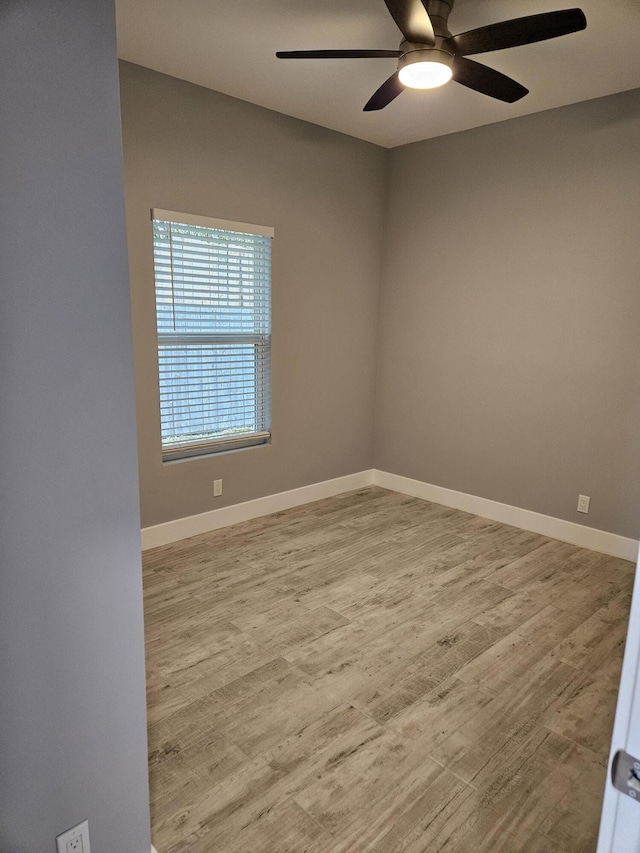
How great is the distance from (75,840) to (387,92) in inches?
119

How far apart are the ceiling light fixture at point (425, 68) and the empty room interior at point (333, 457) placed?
30 cm

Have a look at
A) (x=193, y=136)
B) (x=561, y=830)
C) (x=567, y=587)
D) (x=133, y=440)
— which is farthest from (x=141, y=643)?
(x=193, y=136)

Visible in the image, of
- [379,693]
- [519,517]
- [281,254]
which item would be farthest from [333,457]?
[379,693]

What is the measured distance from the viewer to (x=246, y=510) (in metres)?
3.90

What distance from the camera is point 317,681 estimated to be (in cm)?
221

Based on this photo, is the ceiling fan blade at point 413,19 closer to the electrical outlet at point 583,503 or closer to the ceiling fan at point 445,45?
the ceiling fan at point 445,45

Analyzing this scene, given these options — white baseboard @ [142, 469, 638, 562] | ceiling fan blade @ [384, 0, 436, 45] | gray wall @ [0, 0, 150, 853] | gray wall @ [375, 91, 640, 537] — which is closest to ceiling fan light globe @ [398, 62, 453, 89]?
ceiling fan blade @ [384, 0, 436, 45]

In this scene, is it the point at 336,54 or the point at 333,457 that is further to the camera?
the point at 333,457

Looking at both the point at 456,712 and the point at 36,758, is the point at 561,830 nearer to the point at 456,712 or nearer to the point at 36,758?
the point at 456,712

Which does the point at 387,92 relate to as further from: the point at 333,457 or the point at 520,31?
the point at 333,457

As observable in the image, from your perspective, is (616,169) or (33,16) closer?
(33,16)

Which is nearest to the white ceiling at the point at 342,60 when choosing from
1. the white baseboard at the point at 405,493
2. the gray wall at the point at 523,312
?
the gray wall at the point at 523,312

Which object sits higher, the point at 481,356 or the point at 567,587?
the point at 481,356

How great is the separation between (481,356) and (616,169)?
1378 millimetres
